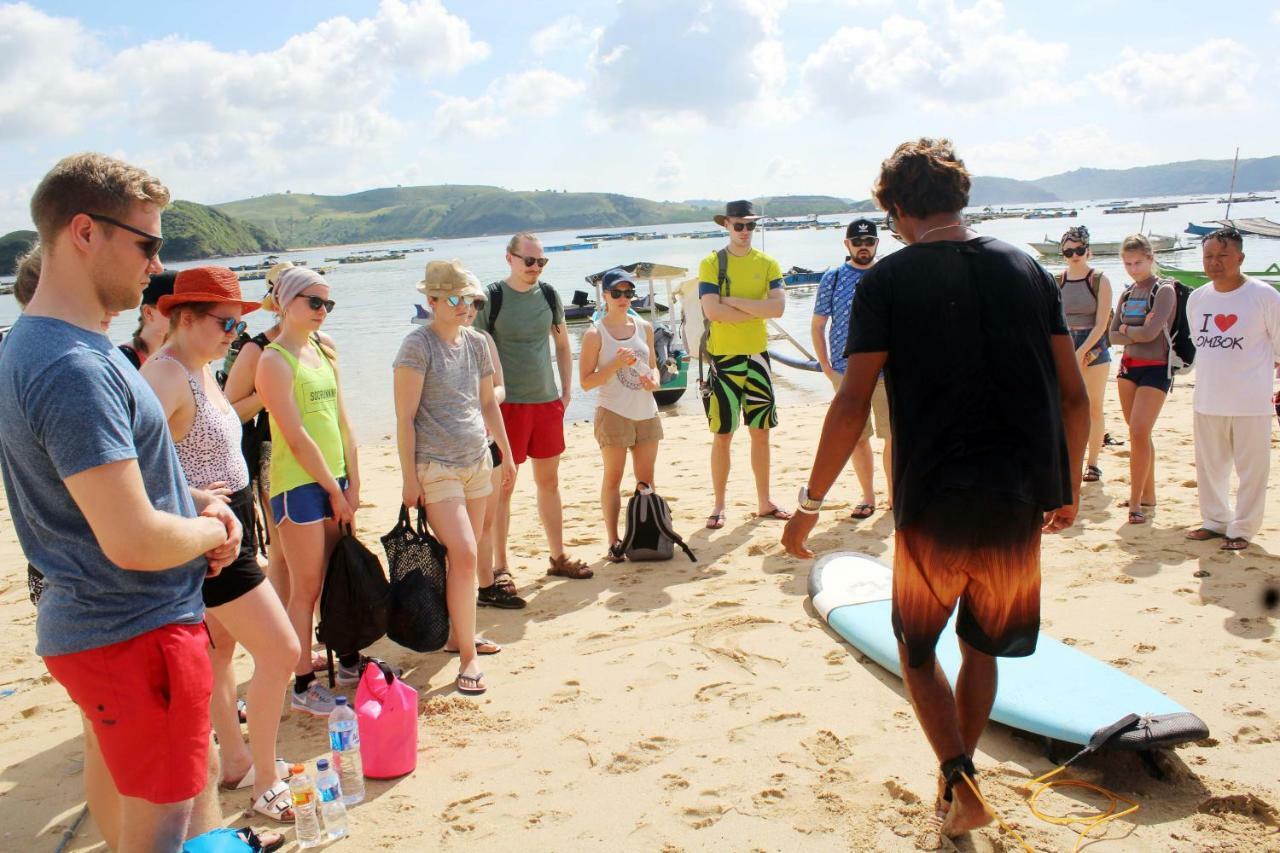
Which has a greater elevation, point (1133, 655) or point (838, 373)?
point (838, 373)

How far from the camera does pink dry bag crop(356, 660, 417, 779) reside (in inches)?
140

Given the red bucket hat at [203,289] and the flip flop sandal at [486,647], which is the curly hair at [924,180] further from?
the flip flop sandal at [486,647]

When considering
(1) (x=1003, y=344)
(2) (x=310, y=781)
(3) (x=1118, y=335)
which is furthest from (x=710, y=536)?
(1) (x=1003, y=344)

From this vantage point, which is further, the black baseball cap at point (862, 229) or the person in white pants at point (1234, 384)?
the black baseball cap at point (862, 229)

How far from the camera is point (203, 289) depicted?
10.4 feet

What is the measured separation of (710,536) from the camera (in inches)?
259

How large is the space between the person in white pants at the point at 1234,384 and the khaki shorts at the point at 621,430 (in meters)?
3.46

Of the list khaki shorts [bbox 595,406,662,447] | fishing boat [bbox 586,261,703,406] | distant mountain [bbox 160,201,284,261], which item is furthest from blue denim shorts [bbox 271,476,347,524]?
distant mountain [bbox 160,201,284,261]

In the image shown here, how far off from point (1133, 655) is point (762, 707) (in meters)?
1.77

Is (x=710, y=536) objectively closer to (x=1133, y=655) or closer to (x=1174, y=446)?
(x=1133, y=655)

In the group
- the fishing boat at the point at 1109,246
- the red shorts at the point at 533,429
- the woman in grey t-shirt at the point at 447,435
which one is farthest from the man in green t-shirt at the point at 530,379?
the fishing boat at the point at 1109,246

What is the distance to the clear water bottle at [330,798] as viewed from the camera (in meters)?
3.20

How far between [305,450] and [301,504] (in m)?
0.27

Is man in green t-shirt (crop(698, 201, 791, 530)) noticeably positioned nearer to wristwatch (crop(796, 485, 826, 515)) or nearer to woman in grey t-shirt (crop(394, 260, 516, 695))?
woman in grey t-shirt (crop(394, 260, 516, 695))
